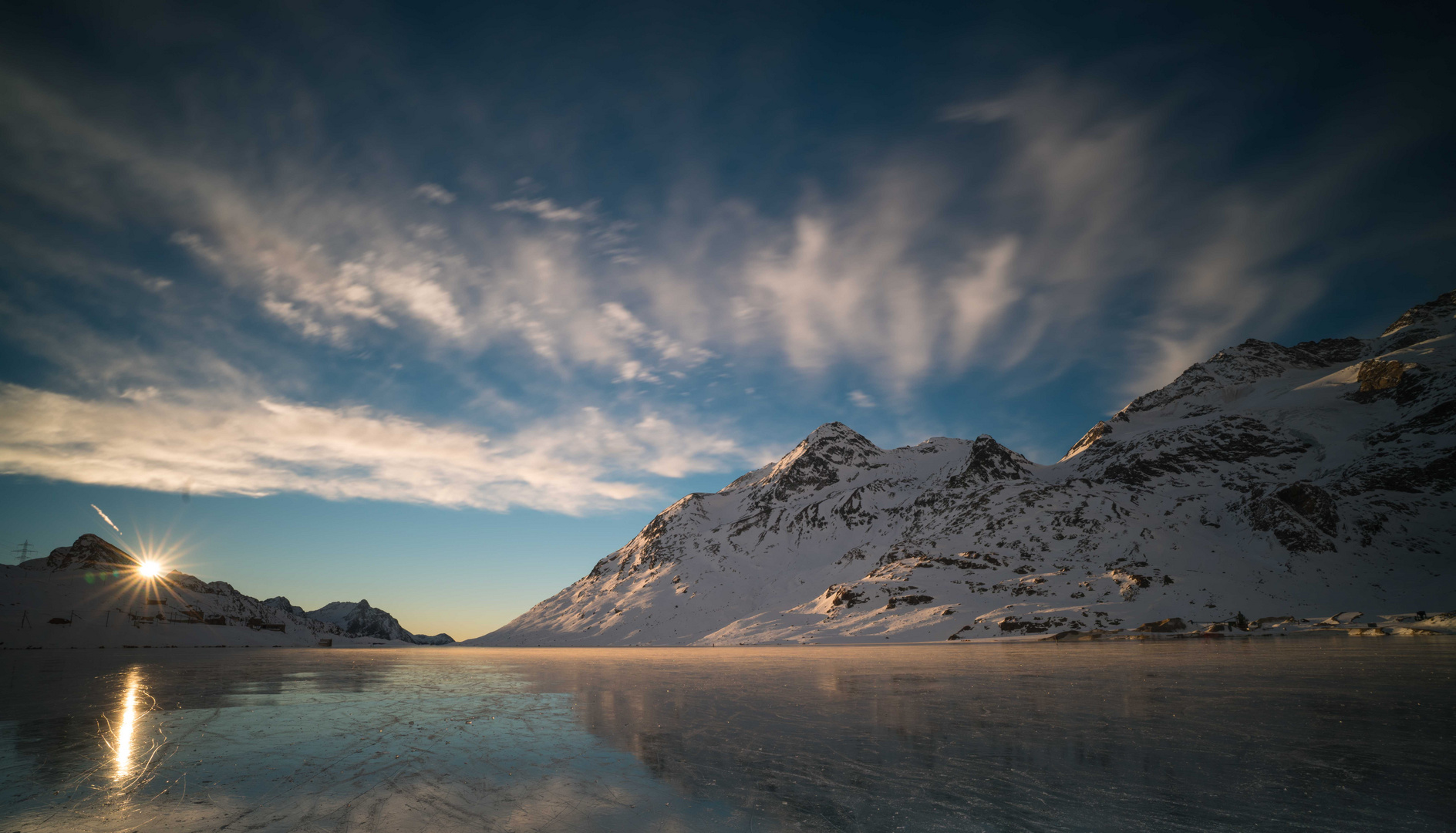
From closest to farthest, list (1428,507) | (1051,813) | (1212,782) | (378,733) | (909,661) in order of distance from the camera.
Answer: (1051,813) < (1212,782) < (378,733) < (909,661) < (1428,507)

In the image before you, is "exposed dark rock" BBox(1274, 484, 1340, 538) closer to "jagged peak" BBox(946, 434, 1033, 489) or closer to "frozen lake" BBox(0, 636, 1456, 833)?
"jagged peak" BBox(946, 434, 1033, 489)

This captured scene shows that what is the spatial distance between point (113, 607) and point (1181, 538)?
18424 centimetres

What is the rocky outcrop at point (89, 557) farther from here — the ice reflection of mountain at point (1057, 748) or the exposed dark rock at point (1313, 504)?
the exposed dark rock at point (1313, 504)

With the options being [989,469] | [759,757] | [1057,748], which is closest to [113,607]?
[759,757]

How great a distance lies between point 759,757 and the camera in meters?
13.1

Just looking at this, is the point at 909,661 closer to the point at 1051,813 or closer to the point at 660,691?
the point at 660,691

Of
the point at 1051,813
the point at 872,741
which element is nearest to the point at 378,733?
the point at 872,741

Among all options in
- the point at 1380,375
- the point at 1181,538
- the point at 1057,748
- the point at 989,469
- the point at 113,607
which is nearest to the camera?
the point at 1057,748

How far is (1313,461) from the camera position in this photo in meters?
134

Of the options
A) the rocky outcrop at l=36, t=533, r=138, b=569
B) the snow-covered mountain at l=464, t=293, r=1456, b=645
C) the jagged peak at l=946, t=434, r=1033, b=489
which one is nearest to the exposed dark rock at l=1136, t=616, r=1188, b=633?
the snow-covered mountain at l=464, t=293, r=1456, b=645

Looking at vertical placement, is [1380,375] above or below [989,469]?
above

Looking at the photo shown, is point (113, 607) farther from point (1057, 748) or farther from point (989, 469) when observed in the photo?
point (989, 469)

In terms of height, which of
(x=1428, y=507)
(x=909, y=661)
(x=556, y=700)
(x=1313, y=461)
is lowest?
(x=909, y=661)

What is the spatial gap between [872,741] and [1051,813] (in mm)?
6055
